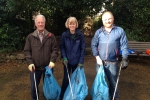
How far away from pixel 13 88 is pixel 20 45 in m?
2.27

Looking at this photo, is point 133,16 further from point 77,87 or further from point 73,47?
point 77,87

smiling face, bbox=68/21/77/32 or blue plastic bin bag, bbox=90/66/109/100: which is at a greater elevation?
smiling face, bbox=68/21/77/32

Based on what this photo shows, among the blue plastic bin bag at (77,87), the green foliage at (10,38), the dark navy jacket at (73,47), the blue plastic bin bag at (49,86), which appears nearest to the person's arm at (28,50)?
the blue plastic bin bag at (49,86)

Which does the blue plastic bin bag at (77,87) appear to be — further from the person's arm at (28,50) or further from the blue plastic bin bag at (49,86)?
the person's arm at (28,50)

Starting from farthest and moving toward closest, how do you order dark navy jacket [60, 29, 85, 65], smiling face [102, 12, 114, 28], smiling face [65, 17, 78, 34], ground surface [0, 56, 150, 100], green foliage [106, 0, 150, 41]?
green foliage [106, 0, 150, 41]
ground surface [0, 56, 150, 100]
dark navy jacket [60, 29, 85, 65]
smiling face [65, 17, 78, 34]
smiling face [102, 12, 114, 28]

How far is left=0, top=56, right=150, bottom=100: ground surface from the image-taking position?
4172mm

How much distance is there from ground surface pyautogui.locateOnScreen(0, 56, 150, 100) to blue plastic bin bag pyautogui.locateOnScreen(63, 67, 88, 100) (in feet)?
1.86

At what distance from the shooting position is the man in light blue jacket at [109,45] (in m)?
3.28

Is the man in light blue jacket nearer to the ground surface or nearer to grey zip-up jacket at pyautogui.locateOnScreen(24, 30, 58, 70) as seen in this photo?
grey zip-up jacket at pyautogui.locateOnScreen(24, 30, 58, 70)

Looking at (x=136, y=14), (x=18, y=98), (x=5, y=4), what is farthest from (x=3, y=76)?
(x=136, y=14)

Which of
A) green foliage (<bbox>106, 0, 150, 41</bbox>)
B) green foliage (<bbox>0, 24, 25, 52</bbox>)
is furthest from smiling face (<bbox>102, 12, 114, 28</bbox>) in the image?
green foliage (<bbox>0, 24, 25, 52</bbox>)

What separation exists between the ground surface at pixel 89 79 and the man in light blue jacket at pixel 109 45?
0.97 metres

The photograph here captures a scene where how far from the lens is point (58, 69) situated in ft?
18.7

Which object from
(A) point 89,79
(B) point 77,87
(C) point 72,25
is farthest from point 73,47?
(A) point 89,79
